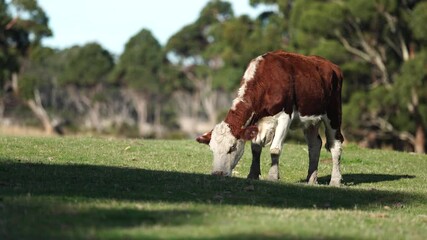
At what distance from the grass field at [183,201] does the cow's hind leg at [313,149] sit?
1446 mm

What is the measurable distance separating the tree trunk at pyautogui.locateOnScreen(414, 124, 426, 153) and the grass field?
28.0 meters

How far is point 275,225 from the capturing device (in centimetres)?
1158

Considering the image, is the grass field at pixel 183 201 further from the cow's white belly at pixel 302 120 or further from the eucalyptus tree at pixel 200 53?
the eucalyptus tree at pixel 200 53

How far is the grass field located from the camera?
36.7ft

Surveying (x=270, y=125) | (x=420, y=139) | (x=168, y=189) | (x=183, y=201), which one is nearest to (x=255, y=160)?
(x=270, y=125)

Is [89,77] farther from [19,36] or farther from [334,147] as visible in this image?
[334,147]

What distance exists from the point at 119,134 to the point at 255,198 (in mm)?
79385

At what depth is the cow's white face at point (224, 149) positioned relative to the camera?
19031 mm

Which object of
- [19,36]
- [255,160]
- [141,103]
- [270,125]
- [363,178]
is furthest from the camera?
[141,103]

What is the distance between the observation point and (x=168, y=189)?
52.8ft

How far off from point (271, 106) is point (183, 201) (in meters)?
5.32

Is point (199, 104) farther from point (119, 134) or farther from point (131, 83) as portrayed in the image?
point (119, 134)

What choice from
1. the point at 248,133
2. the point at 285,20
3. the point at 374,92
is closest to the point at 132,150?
the point at 248,133

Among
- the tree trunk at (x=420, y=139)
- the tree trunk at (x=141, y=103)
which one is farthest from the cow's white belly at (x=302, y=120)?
the tree trunk at (x=141, y=103)
